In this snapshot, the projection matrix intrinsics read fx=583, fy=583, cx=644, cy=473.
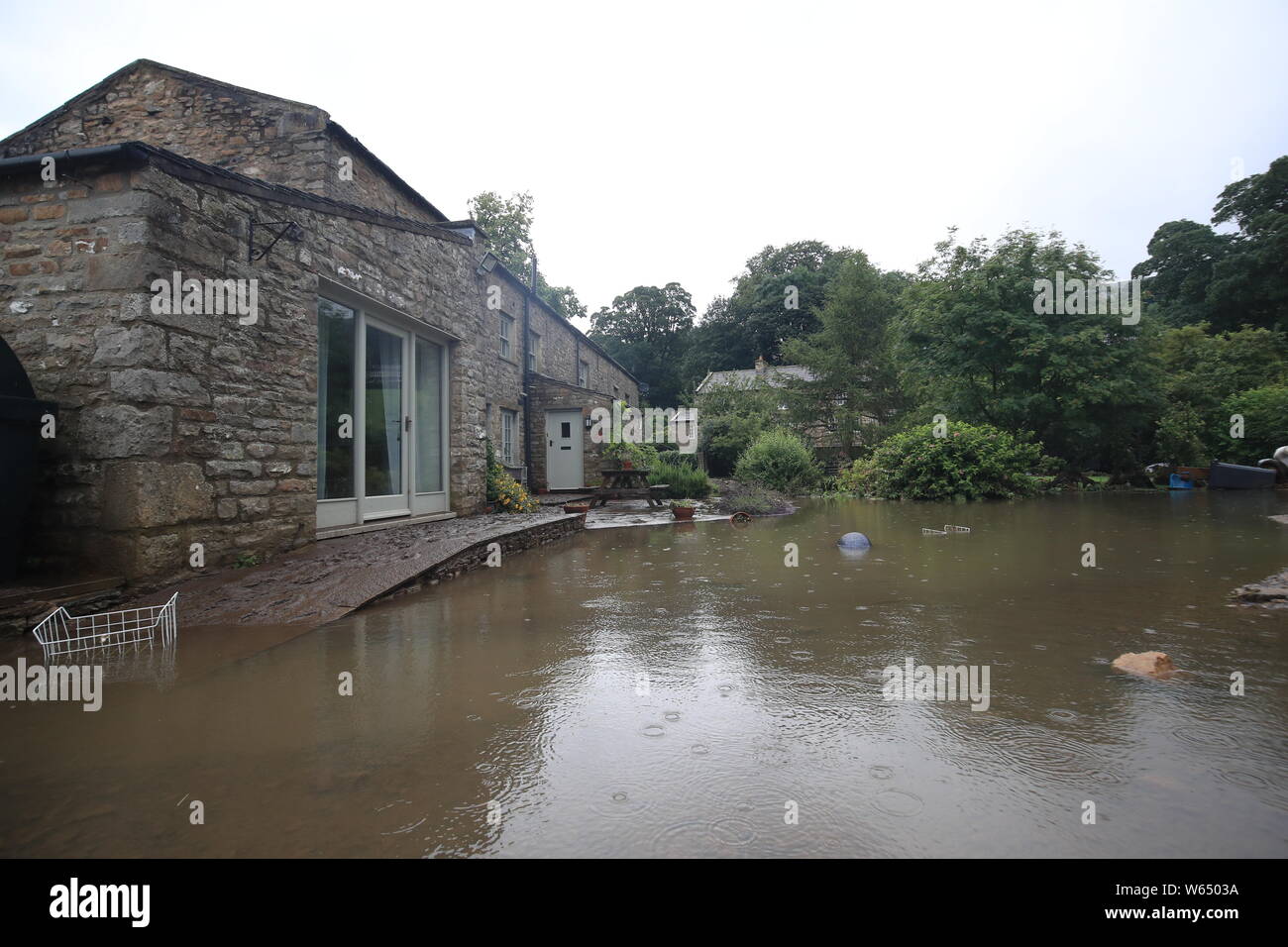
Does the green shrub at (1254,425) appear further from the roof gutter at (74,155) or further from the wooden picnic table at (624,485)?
the roof gutter at (74,155)

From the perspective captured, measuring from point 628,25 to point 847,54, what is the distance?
376 cm

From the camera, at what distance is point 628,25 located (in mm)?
9484

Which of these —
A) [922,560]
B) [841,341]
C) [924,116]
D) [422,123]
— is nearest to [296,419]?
[922,560]

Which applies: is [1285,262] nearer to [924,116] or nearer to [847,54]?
[924,116]

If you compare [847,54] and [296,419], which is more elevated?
[847,54]

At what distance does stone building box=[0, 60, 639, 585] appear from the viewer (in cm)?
418

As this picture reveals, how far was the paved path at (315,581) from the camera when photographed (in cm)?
390

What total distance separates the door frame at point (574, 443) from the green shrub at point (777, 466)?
456 centimetres

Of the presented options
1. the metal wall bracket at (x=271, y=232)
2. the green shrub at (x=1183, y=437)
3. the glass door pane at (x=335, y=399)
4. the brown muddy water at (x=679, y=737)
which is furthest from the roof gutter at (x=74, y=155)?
the green shrub at (x=1183, y=437)

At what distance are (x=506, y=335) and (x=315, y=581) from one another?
12466mm

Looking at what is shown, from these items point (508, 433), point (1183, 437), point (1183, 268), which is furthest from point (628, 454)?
point (1183, 268)

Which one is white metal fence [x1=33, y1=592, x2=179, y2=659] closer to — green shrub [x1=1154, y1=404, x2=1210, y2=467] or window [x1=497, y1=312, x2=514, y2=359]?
window [x1=497, y1=312, x2=514, y2=359]

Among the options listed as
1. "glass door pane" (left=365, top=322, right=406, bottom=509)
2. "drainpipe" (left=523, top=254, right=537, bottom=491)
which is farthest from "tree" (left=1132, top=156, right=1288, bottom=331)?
"glass door pane" (left=365, top=322, right=406, bottom=509)

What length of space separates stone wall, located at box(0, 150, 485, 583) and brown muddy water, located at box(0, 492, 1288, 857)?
120 cm
